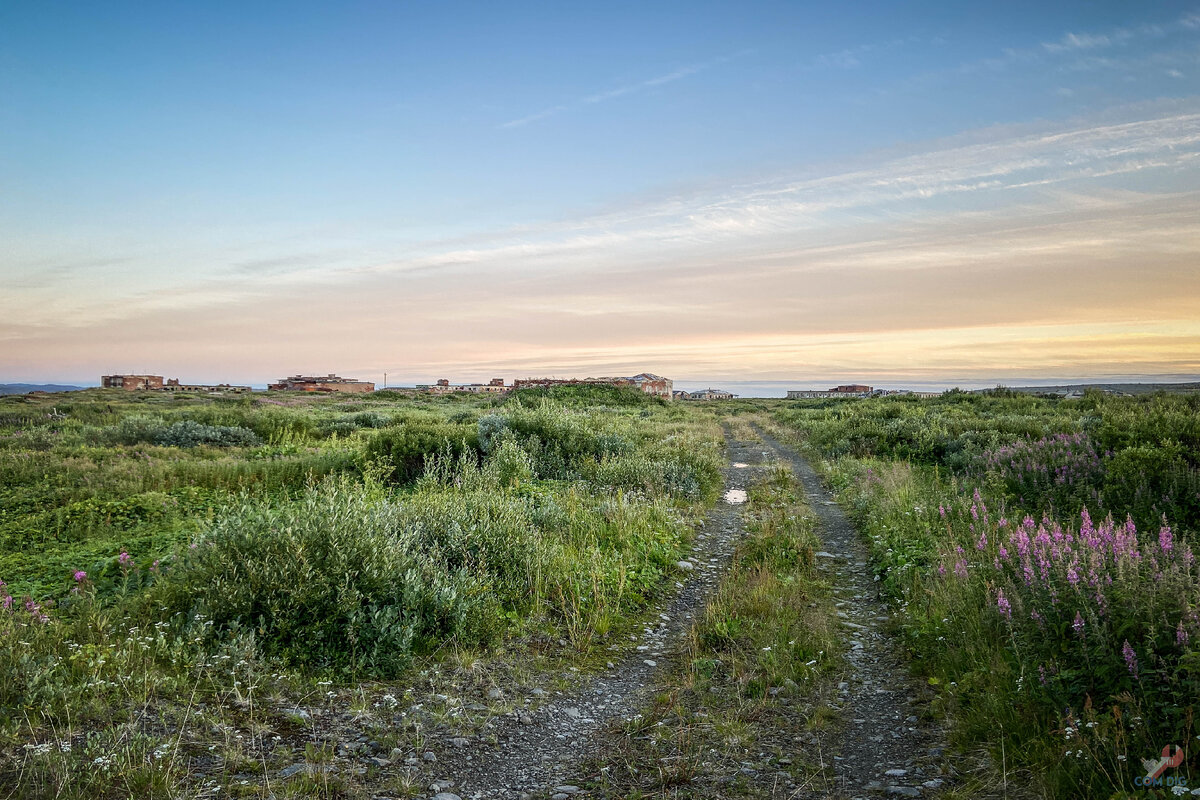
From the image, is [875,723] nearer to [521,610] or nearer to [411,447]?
[521,610]

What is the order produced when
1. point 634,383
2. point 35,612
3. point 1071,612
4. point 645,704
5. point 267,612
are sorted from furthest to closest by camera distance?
point 634,383, point 267,612, point 645,704, point 35,612, point 1071,612

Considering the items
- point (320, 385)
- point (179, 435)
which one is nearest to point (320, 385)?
point (320, 385)

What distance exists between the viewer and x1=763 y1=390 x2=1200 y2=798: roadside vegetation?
3.84 meters

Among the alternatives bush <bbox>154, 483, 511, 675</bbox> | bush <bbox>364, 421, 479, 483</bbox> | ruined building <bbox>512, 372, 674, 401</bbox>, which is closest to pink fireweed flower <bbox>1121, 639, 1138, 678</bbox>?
bush <bbox>154, 483, 511, 675</bbox>

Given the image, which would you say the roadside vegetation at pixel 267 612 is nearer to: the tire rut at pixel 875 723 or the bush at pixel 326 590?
the bush at pixel 326 590

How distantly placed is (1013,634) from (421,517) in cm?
713

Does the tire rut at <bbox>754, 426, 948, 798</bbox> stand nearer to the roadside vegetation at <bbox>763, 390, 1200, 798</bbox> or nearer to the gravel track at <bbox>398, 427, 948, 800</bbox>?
the gravel track at <bbox>398, 427, 948, 800</bbox>

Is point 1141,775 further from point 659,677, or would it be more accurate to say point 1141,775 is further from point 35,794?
point 35,794

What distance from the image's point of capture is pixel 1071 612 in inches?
188

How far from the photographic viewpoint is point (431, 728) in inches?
200

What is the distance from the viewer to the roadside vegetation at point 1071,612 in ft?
12.6

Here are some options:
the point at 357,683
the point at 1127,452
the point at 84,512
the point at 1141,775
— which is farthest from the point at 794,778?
the point at 84,512

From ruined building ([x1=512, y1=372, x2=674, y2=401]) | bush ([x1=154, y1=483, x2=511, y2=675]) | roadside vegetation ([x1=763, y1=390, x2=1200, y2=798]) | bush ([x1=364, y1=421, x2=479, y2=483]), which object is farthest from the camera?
ruined building ([x1=512, y1=372, x2=674, y2=401])

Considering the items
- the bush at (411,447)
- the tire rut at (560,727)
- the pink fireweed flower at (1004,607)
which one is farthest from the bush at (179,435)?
the pink fireweed flower at (1004,607)
